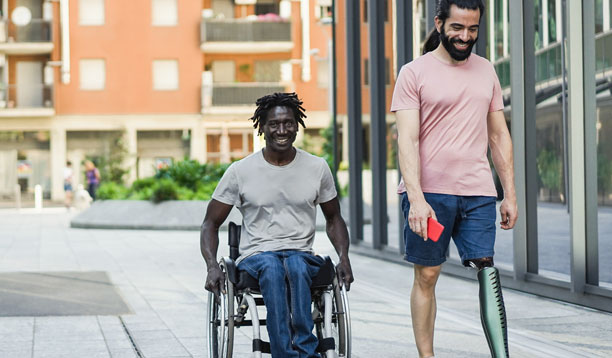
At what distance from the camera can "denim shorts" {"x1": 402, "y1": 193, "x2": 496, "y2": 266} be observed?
15.5 ft

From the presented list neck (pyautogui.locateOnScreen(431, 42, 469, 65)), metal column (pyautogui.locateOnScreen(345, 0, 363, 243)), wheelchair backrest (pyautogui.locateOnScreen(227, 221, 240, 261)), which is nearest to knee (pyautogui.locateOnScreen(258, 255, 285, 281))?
wheelchair backrest (pyautogui.locateOnScreen(227, 221, 240, 261))

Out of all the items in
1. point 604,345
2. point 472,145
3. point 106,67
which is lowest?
point 604,345

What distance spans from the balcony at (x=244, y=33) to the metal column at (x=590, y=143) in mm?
33177

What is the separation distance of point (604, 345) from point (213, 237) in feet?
8.96

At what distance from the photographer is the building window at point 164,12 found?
4084cm

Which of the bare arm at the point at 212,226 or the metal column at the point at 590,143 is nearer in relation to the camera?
the bare arm at the point at 212,226

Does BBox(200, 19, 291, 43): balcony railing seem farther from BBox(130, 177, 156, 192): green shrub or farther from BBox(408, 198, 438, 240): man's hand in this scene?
BBox(408, 198, 438, 240): man's hand

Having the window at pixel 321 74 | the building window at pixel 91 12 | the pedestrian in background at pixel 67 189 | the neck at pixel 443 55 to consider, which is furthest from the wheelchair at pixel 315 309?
the building window at pixel 91 12

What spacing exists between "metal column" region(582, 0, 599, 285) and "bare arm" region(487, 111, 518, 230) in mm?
3104

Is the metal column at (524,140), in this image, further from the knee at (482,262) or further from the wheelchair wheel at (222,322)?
the wheelchair wheel at (222,322)

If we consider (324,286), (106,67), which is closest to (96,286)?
(324,286)

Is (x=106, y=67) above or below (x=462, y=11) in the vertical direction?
above

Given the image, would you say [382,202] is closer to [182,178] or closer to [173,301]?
[173,301]

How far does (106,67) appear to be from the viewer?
40.7 m
